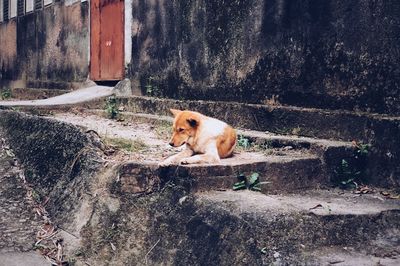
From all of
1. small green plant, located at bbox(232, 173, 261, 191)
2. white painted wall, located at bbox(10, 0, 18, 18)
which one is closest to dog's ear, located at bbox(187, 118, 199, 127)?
small green plant, located at bbox(232, 173, 261, 191)

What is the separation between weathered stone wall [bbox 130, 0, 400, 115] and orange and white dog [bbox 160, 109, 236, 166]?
1174mm

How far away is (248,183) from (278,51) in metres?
1.96

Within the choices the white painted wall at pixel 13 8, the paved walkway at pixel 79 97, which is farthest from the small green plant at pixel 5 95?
the paved walkway at pixel 79 97

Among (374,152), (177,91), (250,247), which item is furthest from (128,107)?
(250,247)

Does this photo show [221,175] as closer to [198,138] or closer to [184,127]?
[198,138]

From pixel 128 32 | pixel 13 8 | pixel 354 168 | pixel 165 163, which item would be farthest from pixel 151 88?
pixel 13 8

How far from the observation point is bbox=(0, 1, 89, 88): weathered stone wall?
10.7 meters

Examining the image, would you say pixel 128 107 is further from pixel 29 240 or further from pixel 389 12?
pixel 389 12

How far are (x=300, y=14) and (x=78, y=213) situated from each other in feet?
9.78

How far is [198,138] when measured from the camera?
184 inches

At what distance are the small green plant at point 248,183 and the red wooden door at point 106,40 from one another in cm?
536

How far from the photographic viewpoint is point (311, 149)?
4789 mm

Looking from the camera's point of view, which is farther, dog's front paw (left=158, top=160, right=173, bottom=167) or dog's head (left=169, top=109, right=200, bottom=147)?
dog's head (left=169, top=109, right=200, bottom=147)

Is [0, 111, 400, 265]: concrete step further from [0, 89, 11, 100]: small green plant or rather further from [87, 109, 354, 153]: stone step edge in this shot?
[0, 89, 11, 100]: small green plant
